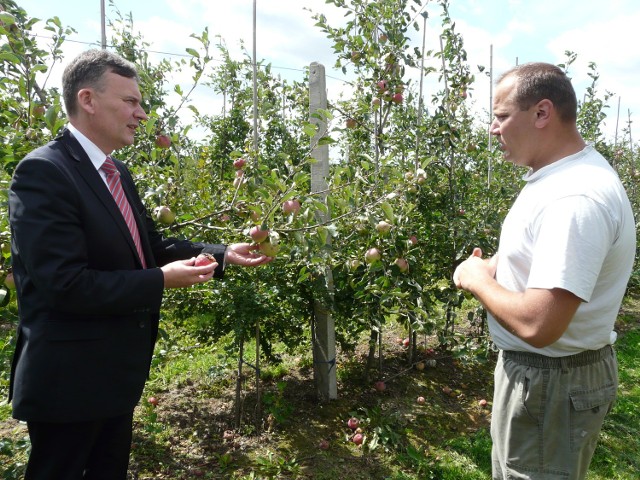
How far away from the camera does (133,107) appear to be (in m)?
1.48

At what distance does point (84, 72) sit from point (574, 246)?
4.42 ft

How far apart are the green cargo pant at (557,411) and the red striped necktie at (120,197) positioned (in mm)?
1143

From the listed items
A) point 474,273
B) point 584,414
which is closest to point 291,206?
point 474,273

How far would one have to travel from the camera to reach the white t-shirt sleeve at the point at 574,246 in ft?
3.46

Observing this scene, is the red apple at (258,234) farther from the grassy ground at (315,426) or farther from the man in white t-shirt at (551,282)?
the grassy ground at (315,426)

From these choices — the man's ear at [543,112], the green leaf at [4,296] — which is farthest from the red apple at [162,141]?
the man's ear at [543,112]

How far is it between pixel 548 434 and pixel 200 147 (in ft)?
14.7

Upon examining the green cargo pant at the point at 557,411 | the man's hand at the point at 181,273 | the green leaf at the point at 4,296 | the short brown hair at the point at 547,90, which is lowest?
the green cargo pant at the point at 557,411

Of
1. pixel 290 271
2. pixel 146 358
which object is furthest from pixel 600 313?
pixel 290 271

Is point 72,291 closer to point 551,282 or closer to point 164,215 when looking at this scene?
point 164,215

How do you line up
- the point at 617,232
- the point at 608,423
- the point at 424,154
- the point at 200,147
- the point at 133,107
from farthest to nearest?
the point at 200,147, the point at 424,154, the point at 608,423, the point at 133,107, the point at 617,232

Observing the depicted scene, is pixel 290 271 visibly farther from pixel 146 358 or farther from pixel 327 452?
pixel 146 358

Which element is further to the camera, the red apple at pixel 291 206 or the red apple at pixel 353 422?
the red apple at pixel 353 422

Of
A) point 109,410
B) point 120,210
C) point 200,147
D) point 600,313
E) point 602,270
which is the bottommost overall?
point 109,410
